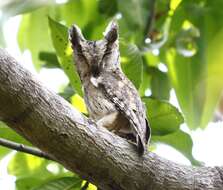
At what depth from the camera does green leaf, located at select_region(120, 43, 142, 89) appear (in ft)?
6.97


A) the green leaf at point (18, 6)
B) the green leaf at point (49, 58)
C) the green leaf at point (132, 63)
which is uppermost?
the green leaf at point (18, 6)

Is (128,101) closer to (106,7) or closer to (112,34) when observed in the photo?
(112,34)

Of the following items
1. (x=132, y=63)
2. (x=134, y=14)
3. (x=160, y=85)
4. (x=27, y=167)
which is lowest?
(x=27, y=167)

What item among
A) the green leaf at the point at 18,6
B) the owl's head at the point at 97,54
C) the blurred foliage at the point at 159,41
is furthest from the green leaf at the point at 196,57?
the green leaf at the point at 18,6

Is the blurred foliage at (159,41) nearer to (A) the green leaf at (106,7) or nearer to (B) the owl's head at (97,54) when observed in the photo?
(A) the green leaf at (106,7)

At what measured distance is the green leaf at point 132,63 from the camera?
6.97 feet

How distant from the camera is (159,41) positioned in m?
2.81

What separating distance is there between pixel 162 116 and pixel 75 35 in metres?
0.42

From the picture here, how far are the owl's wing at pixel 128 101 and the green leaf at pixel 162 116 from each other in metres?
0.11

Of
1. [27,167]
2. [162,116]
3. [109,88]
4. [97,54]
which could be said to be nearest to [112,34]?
[97,54]

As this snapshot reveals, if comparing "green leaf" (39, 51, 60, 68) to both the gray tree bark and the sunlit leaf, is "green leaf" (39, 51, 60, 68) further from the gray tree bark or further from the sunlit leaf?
the gray tree bark

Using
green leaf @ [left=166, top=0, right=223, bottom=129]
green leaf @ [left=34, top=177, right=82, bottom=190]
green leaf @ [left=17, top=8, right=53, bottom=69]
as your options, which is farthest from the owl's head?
green leaf @ [left=17, top=8, right=53, bottom=69]

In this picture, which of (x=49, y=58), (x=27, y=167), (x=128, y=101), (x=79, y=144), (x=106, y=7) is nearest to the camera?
(x=79, y=144)

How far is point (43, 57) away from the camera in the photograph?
2564mm
